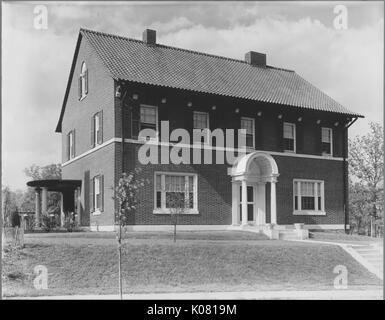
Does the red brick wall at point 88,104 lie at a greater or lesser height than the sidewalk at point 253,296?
greater

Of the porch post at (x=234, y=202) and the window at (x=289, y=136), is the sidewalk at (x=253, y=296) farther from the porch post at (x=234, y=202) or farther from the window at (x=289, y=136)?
the window at (x=289, y=136)

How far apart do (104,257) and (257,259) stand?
4.94 m

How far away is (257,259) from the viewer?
17594 mm

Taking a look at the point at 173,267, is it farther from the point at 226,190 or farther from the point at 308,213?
the point at 308,213

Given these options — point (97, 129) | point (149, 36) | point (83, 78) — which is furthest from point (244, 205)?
point (83, 78)

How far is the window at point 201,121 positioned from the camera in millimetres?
24766

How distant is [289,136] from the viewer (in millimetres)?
27609

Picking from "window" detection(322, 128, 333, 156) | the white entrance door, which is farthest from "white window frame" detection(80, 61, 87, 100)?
"window" detection(322, 128, 333, 156)

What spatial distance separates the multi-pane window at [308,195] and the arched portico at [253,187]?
82.6 inches

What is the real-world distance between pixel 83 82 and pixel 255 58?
9.45 m

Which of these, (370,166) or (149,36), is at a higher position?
(149,36)

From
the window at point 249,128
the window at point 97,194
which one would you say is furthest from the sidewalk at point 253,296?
the window at point 249,128

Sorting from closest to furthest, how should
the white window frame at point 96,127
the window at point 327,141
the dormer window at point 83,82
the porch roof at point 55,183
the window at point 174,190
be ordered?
the window at point 174,190
the white window frame at point 96,127
the porch roof at point 55,183
the dormer window at point 83,82
the window at point 327,141
